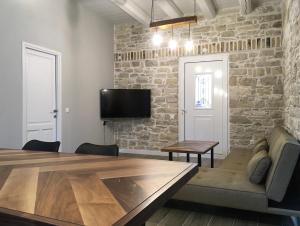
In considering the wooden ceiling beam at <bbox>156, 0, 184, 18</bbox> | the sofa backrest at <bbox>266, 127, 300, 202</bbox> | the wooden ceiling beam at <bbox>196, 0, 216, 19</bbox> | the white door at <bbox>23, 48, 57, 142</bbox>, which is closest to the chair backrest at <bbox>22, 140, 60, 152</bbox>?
the white door at <bbox>23, 48, 57, 142</bbox>

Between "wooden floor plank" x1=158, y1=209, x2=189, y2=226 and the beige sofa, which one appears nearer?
the beige sofa

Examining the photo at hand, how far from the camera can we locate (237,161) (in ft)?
12.3

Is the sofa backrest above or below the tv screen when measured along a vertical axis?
below

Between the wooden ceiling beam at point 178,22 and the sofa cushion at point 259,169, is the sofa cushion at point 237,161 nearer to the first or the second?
the sofa cushion at point 259,169

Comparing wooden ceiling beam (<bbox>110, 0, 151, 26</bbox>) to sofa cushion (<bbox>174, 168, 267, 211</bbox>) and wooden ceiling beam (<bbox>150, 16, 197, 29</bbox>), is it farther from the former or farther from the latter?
sofa cushion (<bbox>174, 168, 267, 211</bbox>)

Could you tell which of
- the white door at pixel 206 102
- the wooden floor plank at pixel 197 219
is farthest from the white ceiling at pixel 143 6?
the wooden floor plank at pixel 197 219

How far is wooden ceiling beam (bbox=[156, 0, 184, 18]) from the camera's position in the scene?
5121 millimetres

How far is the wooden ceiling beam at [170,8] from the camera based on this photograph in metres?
5.12

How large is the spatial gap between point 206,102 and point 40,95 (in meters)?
3.33

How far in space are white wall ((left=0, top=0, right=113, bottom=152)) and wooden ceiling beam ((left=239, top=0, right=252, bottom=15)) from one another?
3.04 m

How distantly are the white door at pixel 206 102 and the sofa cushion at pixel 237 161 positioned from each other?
1.26 metres

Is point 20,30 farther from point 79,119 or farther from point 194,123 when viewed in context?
point 194,123

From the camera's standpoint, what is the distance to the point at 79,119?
5.42m

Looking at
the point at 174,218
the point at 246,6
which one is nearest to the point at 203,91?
the point at 246,6
